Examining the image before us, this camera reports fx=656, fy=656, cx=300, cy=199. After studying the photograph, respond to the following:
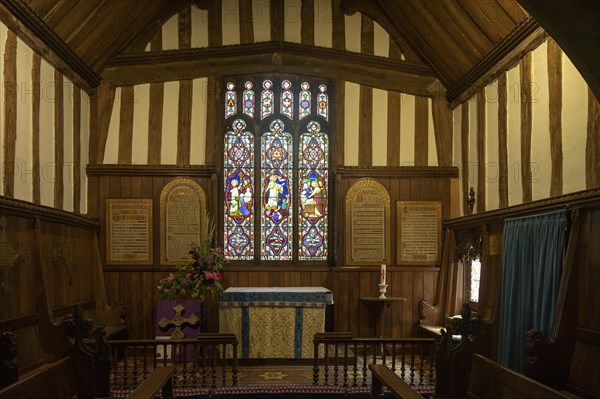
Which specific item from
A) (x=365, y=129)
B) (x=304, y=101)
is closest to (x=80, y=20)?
(x=304, y=101)

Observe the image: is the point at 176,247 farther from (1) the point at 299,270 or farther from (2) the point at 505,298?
(2) the point at 505,298

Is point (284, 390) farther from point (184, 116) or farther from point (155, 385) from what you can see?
point (184, 116)

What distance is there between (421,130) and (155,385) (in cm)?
679

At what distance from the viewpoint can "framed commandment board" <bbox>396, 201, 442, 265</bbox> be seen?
10352mm

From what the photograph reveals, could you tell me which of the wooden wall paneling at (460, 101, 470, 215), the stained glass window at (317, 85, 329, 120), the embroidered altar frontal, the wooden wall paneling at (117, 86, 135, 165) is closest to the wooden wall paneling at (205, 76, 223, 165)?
the wooden wall paneling at (117, 86, 135, 165)

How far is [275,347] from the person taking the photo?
28.3 ft

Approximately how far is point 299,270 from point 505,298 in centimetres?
360

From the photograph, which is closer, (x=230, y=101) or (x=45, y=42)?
(x=45, y=42)

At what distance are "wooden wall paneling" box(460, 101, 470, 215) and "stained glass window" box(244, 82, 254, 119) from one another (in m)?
3.34

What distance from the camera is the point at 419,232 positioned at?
1039cm

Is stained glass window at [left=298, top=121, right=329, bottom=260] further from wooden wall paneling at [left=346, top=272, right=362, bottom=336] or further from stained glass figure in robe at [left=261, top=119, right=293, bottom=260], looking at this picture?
wooden wall paneling at [left=346, top=272, right=362, bottom=336]

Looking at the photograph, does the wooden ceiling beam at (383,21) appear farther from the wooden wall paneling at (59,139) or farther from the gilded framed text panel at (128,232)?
the wooden wall paneling at (59,139)

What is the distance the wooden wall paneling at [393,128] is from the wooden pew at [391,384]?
495cm

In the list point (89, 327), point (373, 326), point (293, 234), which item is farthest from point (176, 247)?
point (89, 327)
